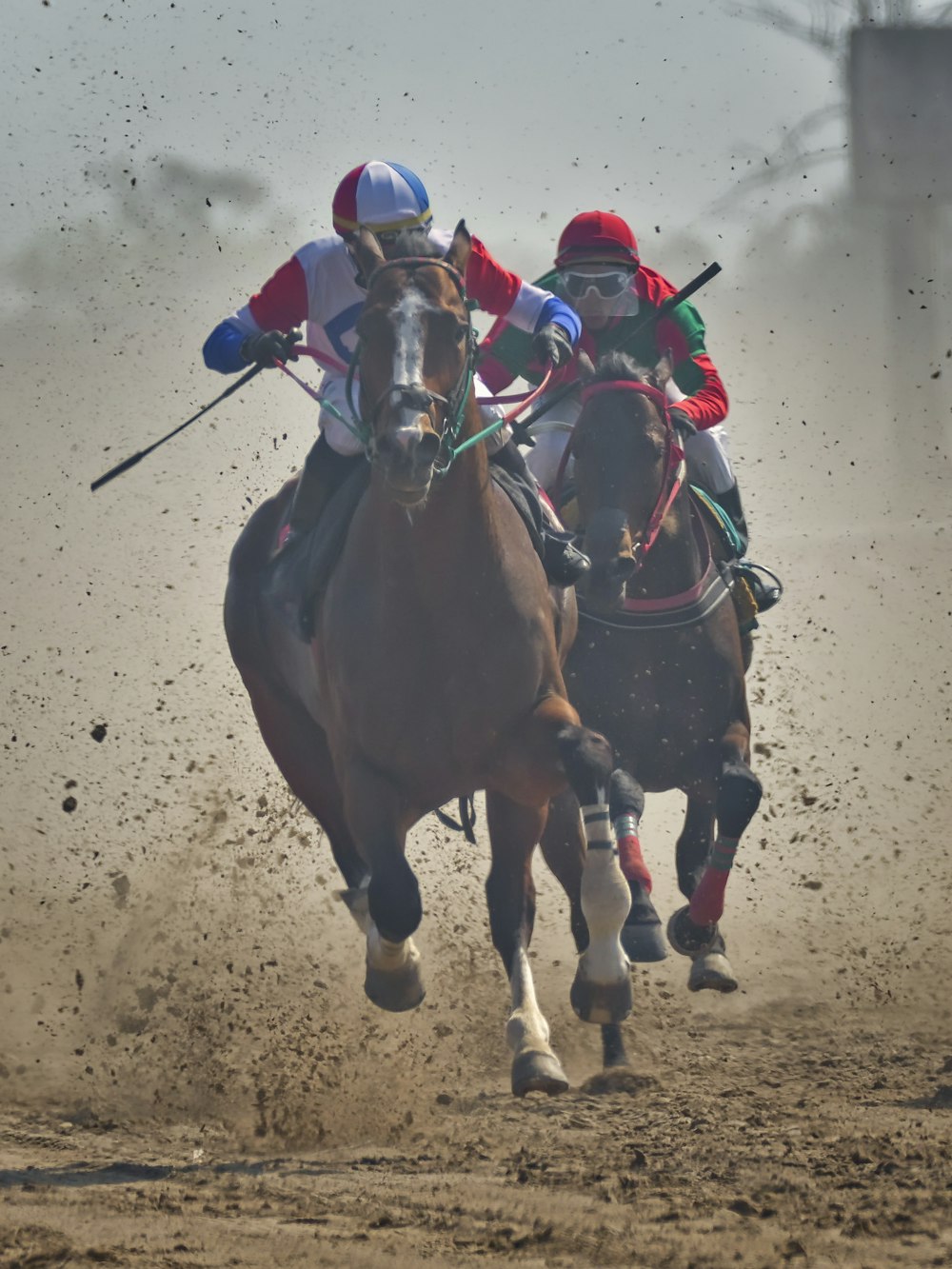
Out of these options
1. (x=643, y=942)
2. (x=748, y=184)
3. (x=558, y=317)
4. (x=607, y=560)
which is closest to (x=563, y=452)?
(x=607, y=560)

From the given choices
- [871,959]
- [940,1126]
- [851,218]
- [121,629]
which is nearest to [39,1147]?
[940,1126]

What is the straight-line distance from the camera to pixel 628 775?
24.5ft

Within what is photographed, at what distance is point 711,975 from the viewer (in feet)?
24.1

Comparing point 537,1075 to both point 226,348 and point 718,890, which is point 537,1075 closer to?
point 718,890

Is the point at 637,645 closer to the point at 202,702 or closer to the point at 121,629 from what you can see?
the point at 202,702

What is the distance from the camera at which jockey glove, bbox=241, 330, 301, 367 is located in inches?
239

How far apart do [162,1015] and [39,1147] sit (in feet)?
5.53

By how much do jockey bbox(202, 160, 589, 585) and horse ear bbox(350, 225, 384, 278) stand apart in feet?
1.11

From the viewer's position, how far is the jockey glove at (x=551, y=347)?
6.07 metres

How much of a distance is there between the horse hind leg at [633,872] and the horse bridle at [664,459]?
2.97 feet

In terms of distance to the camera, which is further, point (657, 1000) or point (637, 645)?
point (657, 1000)

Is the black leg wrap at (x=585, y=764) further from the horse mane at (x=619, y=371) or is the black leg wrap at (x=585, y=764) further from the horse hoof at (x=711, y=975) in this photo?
the horse mane at (x=619, y=371)

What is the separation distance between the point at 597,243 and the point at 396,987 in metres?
3.54

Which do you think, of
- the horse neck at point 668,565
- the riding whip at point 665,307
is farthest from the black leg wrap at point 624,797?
the riding whip at point 665,307
